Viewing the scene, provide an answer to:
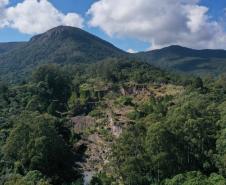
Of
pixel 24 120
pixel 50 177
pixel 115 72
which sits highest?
pixel 115 72

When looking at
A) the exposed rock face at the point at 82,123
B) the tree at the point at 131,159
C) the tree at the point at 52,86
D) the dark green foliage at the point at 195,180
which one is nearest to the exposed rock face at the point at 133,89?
the tree at the point at 52,86

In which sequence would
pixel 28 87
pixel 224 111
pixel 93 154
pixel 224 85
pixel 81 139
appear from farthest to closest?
1. pixel 224 85
2. pixel 28 87
3. pixel 81 139
4. pixel 93 154
5. pixel 224 111

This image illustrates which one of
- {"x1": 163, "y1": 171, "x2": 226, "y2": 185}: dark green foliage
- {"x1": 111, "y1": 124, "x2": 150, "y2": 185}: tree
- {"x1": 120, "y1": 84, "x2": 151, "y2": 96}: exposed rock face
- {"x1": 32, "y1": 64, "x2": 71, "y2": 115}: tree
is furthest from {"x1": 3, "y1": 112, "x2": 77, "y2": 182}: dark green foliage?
{"x1": 120, "y1": 84, "x2": 151, "y2": 96}: exposed rock face

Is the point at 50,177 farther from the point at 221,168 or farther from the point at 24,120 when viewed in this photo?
the point at 221,168

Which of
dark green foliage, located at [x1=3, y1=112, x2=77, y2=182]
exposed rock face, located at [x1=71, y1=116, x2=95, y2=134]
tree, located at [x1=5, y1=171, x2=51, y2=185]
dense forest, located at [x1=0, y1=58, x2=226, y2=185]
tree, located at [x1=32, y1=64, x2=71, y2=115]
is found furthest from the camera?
tree, located at [x1=32, y1=64, x2=71, y2=115]

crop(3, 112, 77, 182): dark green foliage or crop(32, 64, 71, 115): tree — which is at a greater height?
crop(32, 64, 71, 115): tree

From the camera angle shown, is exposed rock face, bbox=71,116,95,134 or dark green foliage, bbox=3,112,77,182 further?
exposed rock face, bbox=71,116,95,134

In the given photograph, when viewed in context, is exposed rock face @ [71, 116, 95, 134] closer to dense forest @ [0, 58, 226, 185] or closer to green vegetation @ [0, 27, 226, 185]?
green vegetation @ [0, 27, 226, 185]

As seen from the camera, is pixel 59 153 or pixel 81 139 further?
pixel 81 139

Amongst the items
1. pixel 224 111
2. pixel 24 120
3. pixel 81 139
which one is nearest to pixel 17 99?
pixel 81 139
